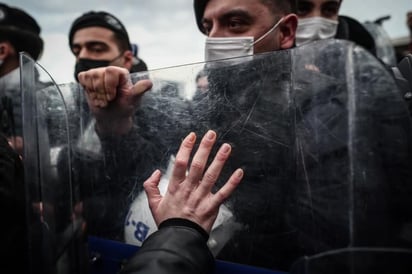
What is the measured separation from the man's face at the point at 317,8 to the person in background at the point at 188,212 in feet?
6.00

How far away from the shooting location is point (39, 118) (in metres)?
1.08

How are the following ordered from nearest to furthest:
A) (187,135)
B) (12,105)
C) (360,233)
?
(360,233)
(187,135)
(12,105)

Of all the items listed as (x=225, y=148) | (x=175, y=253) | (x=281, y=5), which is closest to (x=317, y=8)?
(x=281, y=5)

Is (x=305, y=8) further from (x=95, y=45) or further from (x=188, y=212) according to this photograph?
(x=188, y=212)

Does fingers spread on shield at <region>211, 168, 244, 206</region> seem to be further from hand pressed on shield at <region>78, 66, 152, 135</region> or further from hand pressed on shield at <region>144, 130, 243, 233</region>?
hand pressed on shield at <region>78, 66, 152, 135</region>

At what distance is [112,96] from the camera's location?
1.19 meters

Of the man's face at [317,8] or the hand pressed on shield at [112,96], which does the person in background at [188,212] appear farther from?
the man's face at [317,8]

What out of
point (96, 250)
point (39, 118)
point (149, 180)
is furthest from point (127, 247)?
point (39, 118)

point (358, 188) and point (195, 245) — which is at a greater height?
point (358, 188)

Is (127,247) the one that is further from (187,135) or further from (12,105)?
(12,105)

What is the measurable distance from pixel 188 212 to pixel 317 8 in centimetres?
203

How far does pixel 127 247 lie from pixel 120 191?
0.18m

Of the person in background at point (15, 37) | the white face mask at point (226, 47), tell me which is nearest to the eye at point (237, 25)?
the white face mask at point (226, 47)

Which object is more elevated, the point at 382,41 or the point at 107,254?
the point at 382,41
